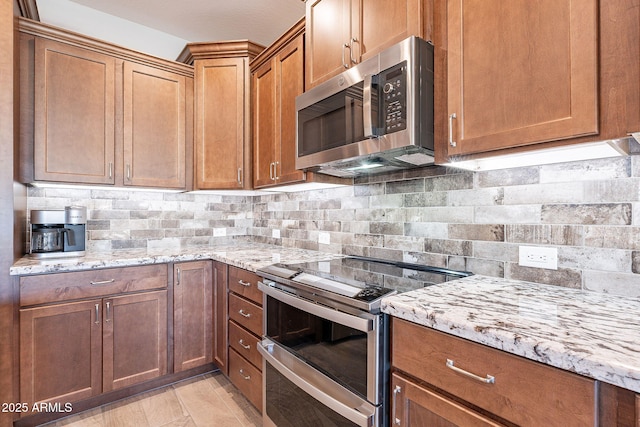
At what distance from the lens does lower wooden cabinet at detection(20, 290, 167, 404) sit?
173cm

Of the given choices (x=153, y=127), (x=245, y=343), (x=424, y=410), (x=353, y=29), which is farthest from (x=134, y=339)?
(x=353, y=29)

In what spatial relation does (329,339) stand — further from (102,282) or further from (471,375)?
(102,282)

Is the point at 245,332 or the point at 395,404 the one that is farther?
the point at 245,332

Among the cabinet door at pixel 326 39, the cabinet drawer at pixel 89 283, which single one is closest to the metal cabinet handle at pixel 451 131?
the cabinet door at pixel 326 39

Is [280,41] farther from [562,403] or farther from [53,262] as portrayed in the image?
[562,403]

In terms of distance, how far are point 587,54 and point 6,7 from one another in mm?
2698

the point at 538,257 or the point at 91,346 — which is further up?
the point at 538,257

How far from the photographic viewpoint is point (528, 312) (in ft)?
2.89

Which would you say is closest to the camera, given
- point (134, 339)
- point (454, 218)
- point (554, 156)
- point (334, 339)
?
point (554, 156)

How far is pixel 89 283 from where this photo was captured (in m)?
1.89

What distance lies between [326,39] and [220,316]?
1921 millimetres

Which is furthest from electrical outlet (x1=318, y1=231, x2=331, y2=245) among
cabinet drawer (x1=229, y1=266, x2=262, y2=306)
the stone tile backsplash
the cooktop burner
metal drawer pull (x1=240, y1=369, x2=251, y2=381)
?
metal drawer pull (x1=240, y1=369, x2=251, y2=381)

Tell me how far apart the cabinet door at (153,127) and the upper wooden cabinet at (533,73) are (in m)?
2.06

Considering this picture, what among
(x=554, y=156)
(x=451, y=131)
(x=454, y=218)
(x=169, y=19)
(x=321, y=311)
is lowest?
(x=321, y=311)
